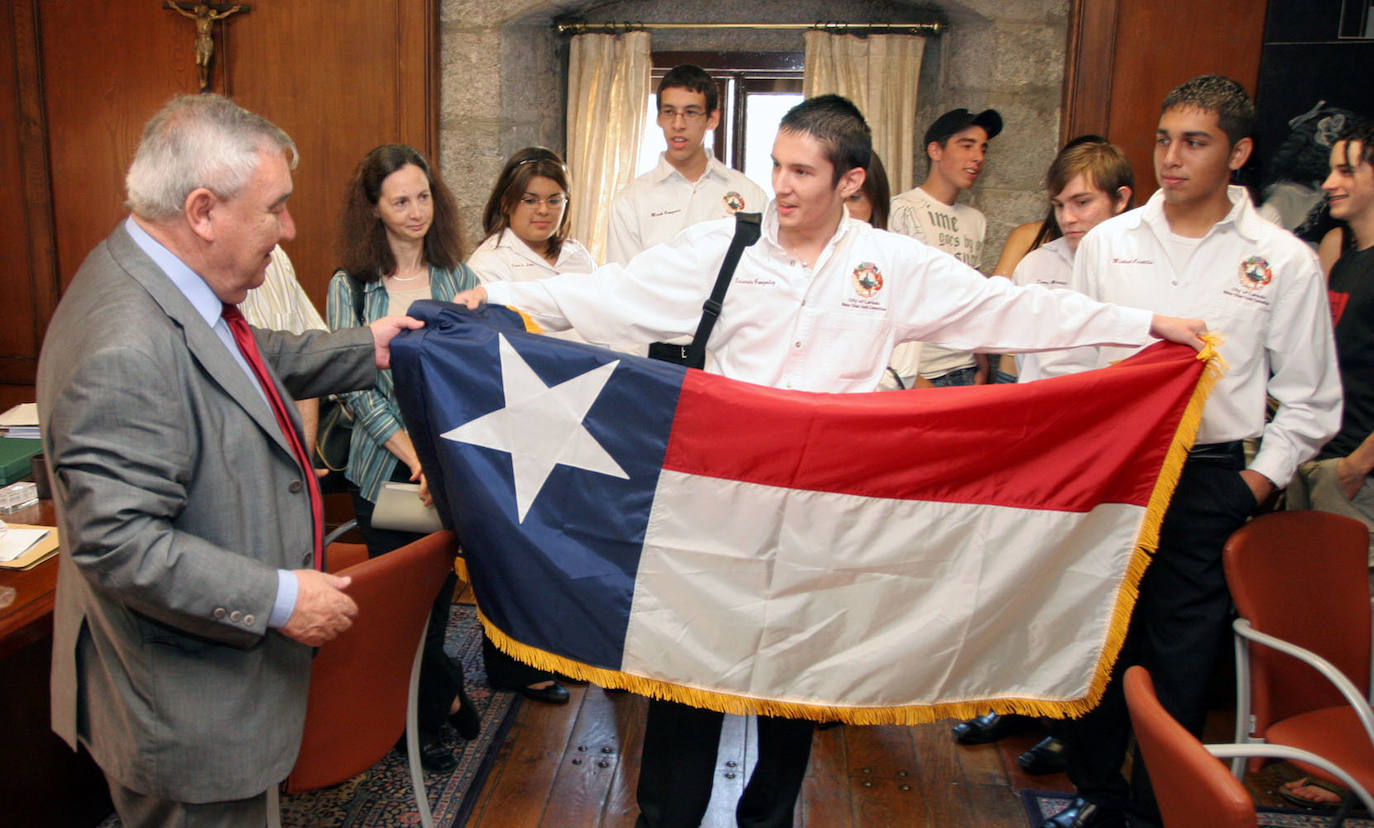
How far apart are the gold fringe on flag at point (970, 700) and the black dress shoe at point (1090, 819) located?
53 cm

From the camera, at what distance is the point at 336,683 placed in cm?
181

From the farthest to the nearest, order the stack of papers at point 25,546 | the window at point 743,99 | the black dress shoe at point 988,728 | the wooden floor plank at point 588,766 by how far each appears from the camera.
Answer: the window at point 743,99 → the black dress shoe at point 988,728 → the wooden floor plank at point 588,766 → the stack of papers at point 25,546

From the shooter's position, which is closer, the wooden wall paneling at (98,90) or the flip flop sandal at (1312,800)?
the flip flop sandal at (1312,800)

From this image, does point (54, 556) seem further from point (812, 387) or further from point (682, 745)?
point (812, 387)

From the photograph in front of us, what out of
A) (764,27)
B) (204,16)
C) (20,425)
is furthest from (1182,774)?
(204,16)

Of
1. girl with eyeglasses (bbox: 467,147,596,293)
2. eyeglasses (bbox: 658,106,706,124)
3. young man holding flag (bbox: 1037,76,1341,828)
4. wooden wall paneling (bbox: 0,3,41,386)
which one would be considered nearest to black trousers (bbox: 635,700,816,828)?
young man holding flag (bbox: 1037,76,1341,828)

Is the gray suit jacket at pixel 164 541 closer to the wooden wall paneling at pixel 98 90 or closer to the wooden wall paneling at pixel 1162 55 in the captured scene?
the wooden wall paneling at pixel 98 90

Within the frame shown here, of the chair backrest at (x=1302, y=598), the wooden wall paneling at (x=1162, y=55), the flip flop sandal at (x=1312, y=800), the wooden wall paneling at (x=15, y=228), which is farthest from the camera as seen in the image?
the wooden wall paneling at (x=15, y=228)

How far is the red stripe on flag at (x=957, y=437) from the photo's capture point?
193cm

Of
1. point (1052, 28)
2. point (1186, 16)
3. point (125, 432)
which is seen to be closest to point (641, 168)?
point (1052, 28)

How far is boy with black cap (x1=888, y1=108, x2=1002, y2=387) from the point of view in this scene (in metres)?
3.65

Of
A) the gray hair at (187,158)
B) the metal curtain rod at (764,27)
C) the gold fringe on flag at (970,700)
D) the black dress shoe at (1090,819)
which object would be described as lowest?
the black dress shoe at (1090,819)

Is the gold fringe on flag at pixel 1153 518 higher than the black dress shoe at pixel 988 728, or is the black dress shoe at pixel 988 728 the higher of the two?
the gold fringe on flag at pixel 1153 518

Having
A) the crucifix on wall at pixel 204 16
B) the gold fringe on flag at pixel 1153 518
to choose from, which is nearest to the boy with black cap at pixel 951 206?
the gold fringe on flag at pixel 1153 518
